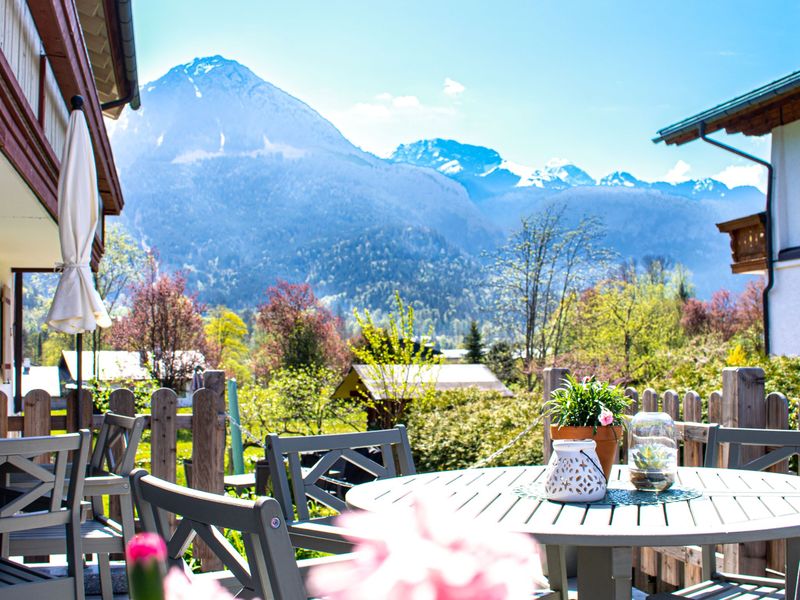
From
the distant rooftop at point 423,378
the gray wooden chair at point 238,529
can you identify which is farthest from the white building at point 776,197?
the gray wooden chair at point 238,529

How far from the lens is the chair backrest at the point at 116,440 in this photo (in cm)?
369

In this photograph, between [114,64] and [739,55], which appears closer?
[114,64]

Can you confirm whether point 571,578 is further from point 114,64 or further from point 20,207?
point 114,64

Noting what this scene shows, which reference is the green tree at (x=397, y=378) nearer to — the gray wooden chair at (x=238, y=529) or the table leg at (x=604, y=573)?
the table leg at (x=604, y=573)

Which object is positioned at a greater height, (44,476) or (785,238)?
(785,238)

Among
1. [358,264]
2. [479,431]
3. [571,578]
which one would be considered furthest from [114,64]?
[358,264]

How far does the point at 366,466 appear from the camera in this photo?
3348mm

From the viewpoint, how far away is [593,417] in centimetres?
271

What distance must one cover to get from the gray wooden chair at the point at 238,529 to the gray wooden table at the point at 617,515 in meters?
0.42

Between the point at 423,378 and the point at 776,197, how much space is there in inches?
264

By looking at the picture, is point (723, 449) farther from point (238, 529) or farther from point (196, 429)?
point (238, 529)

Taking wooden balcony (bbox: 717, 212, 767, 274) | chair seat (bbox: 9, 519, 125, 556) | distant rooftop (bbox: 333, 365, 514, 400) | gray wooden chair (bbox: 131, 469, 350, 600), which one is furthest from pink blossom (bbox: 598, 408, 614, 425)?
wooden balcony (bbox: 717, 212, 767, 274)

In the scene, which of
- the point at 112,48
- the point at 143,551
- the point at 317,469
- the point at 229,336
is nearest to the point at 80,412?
the point at 317,469

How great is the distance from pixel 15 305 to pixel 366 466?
35.3ft
